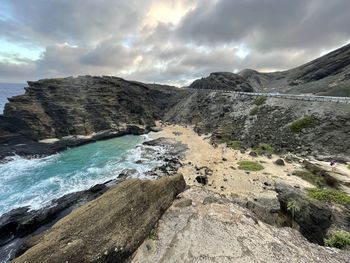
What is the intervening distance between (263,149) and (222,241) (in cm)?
3166

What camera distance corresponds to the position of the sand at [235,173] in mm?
25781

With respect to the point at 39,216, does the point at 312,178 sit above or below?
above

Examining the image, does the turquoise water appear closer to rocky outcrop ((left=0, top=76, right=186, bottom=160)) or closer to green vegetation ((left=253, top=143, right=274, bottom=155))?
rocky outcrop ((left=0, top=76, right=186, bottom=160))

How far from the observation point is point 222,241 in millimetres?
12359

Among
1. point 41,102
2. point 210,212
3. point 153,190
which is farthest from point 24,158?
point 210,212

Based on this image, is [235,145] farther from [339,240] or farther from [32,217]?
[32,217]

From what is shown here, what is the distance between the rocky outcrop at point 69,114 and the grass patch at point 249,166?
144ft

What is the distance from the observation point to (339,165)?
96.2 ft

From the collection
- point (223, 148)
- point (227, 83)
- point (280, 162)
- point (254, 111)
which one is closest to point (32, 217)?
point (280, 162)

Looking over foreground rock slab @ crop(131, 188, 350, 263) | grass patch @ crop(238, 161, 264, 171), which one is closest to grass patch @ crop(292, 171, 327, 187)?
grass patch @ crop(238, 161, 264, 171)

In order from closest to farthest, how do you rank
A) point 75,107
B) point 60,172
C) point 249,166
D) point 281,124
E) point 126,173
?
point 249,166
point 126,173
point 60,172
point 281,124
point 75,107

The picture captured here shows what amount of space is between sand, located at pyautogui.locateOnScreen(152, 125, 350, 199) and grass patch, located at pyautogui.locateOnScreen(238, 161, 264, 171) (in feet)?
2.40

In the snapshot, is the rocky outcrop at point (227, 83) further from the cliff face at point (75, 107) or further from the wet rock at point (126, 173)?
the wet rock at point (126, 173)

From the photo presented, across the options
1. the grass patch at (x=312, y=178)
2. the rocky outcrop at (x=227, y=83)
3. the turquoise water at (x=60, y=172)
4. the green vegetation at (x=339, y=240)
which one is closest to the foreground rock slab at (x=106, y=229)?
the green vegetation at (x=339, y=240)
